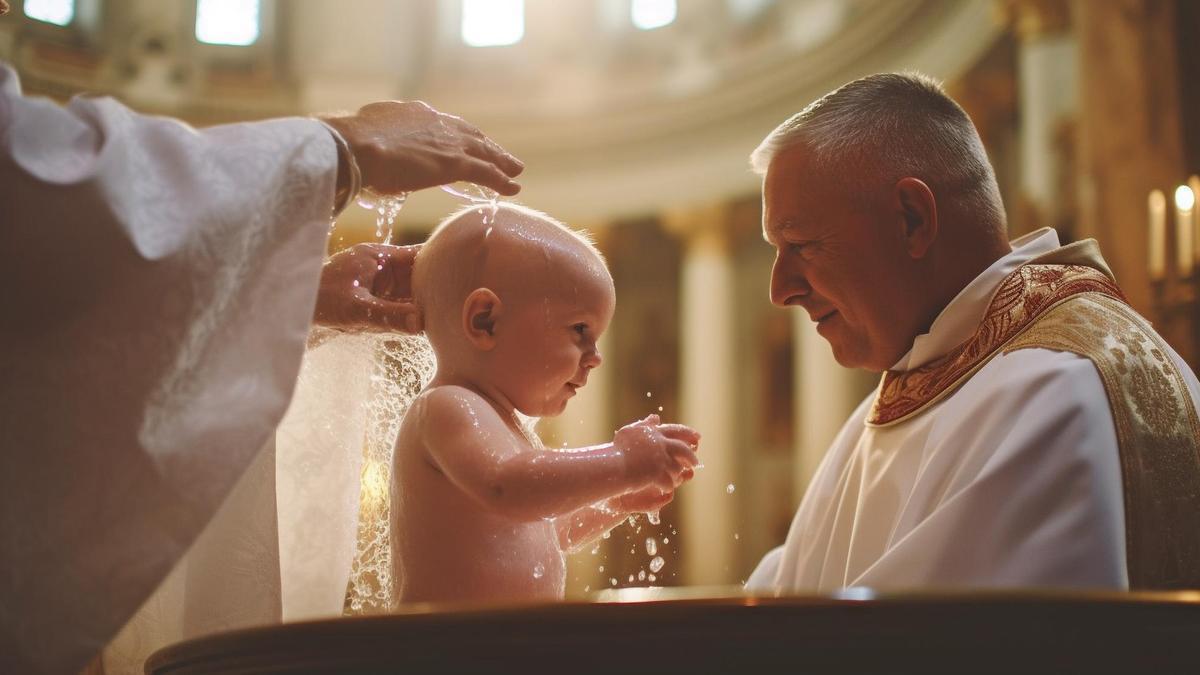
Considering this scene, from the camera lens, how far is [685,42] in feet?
42.8

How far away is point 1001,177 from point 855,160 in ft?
26.7

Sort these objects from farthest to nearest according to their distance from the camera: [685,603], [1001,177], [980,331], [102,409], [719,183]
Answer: [719,183]
[1001,177]
[980,331]
[102,409]
[685,603]

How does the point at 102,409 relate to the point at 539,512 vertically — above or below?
above

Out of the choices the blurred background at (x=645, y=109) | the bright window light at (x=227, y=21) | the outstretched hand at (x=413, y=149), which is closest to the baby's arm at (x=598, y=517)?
the outstretched hand at (x=413, y=149)

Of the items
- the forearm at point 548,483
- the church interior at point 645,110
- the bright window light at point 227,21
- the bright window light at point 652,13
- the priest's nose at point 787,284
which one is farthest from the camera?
the bright window light at point 227,21

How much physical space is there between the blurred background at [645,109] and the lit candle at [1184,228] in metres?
5.06

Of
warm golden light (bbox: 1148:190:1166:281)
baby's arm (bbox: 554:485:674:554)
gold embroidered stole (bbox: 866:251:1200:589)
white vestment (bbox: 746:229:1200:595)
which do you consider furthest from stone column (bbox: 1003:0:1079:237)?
baby's arm (bbox: 554:485:674:554)

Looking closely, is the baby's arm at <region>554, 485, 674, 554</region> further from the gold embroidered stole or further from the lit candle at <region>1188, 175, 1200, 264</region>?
the lit candle at <region>1188, 175, 1200, 264</region>

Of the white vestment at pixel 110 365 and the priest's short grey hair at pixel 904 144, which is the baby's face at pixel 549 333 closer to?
the white vestment at pixel 110 365

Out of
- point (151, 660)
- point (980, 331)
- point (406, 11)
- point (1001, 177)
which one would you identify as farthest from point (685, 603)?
point (406, 11)

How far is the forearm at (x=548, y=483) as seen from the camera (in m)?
1.93

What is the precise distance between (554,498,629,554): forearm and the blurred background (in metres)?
8.43

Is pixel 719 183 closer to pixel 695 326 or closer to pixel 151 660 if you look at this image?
pixel 695 326

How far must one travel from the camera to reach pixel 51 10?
504 inches
